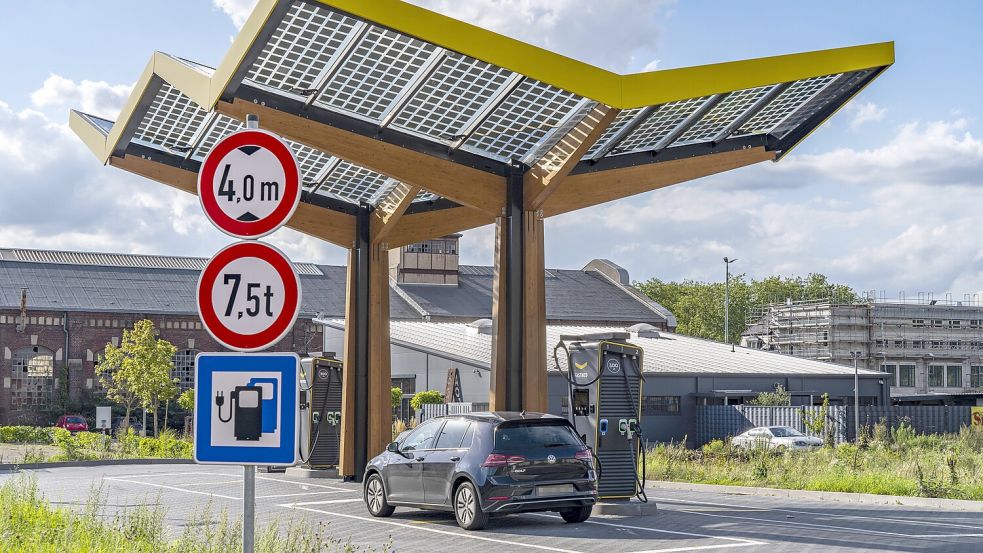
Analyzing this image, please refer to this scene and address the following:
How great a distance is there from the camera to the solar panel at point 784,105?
19.7 meters

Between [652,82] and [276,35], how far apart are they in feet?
18.6

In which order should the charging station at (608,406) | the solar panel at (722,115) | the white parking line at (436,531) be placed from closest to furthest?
the white parking line at (436,531) < the charging station at (608,406) < the solar panel at (722,115)

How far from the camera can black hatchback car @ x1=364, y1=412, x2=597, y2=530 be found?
614 inches

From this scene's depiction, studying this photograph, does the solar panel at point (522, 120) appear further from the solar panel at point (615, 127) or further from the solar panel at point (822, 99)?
the solar panel at point (822, 99)

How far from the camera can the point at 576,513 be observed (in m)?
16.5

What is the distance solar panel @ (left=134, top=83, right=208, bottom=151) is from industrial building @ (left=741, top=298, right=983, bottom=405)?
6682 cm

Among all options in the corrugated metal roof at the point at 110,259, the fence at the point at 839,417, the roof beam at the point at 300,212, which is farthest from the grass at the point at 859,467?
the corrugated metal roof at the point at 110,259

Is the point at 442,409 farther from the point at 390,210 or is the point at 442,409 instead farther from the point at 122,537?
the point at 122,537

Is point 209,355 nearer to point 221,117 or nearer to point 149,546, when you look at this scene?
point 149,546

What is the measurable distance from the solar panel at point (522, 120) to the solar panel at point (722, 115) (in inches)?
116

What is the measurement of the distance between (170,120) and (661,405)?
94.0 ft

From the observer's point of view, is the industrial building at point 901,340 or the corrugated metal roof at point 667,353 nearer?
the corrugated metal roof at point 667,353

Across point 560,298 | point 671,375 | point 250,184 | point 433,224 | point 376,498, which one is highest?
point 560,298

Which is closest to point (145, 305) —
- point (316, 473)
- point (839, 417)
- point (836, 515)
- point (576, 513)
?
point (839, 417)
